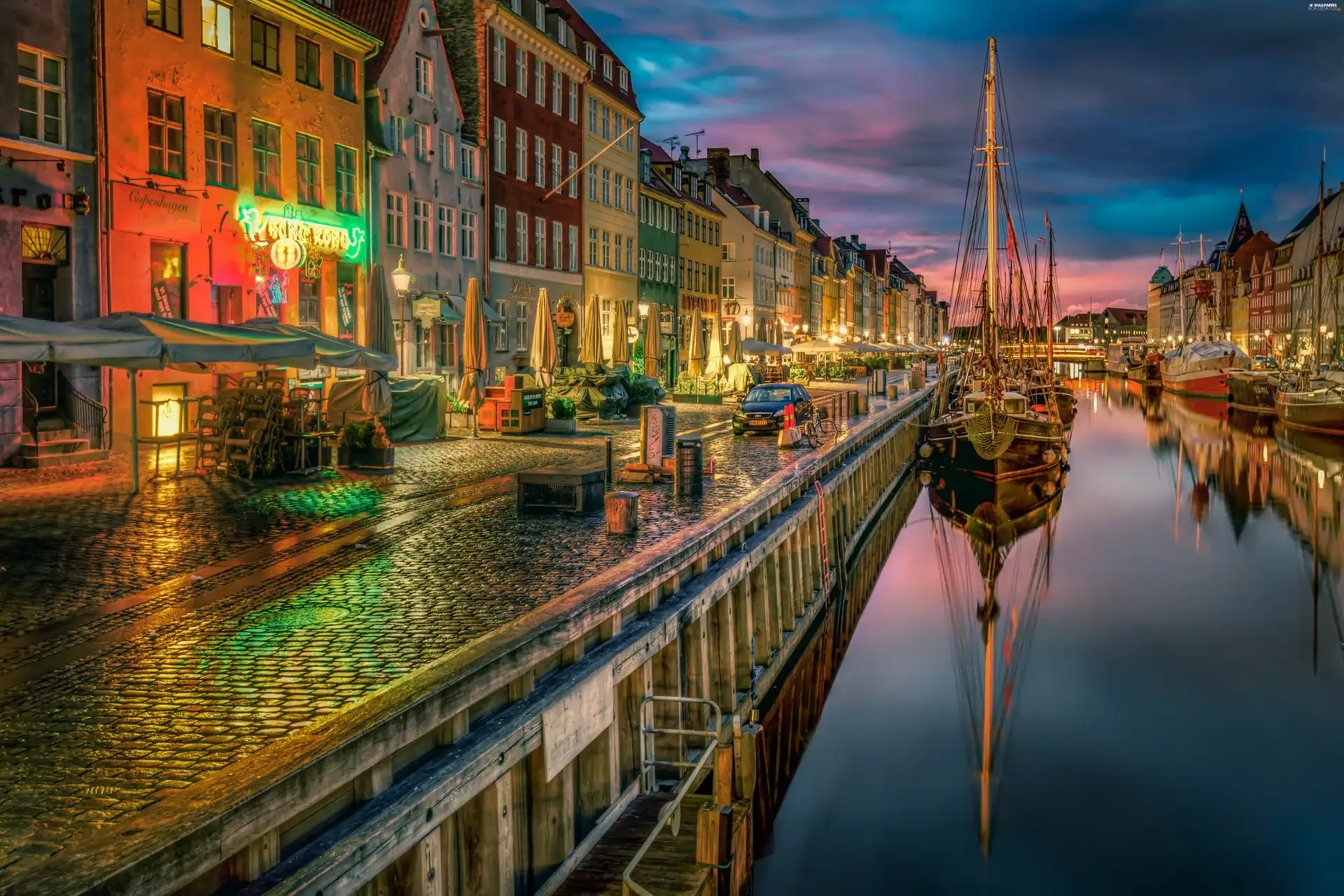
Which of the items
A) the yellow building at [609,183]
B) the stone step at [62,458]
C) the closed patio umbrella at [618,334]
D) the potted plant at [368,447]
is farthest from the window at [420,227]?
the potted plant at [368,447]

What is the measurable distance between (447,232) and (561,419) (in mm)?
11985

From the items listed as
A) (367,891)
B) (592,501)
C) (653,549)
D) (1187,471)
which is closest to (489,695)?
(367,891)

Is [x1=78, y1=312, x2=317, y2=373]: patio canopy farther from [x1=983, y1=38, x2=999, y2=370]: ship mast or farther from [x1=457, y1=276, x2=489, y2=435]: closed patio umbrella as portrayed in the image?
[x1=983, y1=38, x2=999, y2=370]: ship mast

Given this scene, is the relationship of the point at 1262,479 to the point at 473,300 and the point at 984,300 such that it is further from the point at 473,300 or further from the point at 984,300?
the point at 473,300

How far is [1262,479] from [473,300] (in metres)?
30.3

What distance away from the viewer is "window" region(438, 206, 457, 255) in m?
37.8

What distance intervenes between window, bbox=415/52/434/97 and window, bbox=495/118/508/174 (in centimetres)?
505

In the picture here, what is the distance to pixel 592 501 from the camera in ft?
52.6

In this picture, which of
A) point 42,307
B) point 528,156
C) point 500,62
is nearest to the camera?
point 42,307

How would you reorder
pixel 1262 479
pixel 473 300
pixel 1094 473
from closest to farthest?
1. pixel 473 300
2. pixel 1262 479
3. pixel 1094 473

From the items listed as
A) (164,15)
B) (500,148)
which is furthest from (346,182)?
(500,148)

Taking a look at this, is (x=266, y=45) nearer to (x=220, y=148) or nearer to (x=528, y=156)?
(x=220, y=148)

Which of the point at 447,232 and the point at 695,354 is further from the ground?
the point at 447,232

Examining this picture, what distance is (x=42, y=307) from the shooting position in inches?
858
